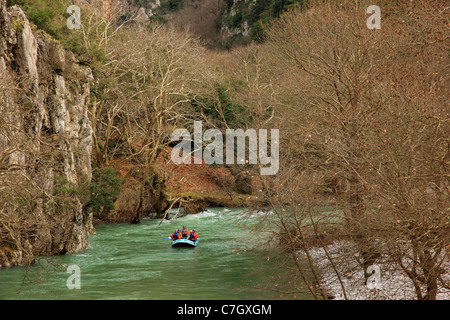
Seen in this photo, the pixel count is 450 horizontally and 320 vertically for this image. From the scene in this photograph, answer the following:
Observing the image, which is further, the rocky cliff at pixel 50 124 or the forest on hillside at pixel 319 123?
Answer: the rocky cliff at pixel 50 124

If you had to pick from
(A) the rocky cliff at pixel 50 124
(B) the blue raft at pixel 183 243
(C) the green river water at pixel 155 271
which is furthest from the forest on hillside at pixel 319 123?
(B) the blue raft at pixel 183 243

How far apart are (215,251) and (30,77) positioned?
9.66 meters

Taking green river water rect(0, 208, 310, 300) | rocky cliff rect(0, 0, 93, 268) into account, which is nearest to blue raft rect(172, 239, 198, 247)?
green river water rect(0, 208, 310, 300)

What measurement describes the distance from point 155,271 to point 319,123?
743 cm

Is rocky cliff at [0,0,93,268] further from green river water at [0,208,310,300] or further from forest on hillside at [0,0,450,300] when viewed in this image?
green river water at [0,208,310,300]

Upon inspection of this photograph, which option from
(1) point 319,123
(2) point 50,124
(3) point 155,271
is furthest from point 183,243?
(1) point 319,123

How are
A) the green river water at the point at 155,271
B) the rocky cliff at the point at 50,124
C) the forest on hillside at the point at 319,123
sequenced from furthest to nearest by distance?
the rocky cliff at the point at 50,124 < the green river water at the point at 155,271 < the forest on hillside at the point at 319,123

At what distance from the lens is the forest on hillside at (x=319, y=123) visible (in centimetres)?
866

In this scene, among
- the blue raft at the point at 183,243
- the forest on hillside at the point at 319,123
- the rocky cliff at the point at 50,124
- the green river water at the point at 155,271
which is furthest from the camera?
the blue raft at the point at 183,243

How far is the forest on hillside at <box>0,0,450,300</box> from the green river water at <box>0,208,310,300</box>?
1.34 metres

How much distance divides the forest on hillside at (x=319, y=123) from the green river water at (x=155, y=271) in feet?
4.41

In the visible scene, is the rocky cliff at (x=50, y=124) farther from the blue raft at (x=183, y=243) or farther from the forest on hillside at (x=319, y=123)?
the blue raft at (x=183, y=243)

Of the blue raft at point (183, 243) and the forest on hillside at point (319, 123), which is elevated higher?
the forest on hillside at point (319, 123)

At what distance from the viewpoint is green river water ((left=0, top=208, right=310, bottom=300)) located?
13094 mm
